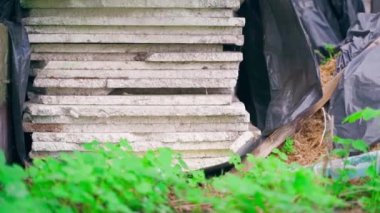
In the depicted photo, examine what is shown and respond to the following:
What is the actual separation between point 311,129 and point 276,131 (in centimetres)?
30

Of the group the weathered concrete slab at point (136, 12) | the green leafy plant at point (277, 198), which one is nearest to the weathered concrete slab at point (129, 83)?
the weathered concrete slab at point (136, 12)

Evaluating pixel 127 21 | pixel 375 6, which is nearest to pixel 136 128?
pixel 127 21

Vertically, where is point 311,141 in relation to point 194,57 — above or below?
below

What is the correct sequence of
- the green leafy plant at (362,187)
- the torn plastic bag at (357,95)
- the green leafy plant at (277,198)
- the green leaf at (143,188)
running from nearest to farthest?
the green leafy plant at (277,198) → the green leaf at (143,188) → the green leafy plant at (362,187) → the torn plastic bag at (357,95)

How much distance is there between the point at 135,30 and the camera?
3.73m

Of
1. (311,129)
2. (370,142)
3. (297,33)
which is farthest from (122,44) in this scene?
(370,142)

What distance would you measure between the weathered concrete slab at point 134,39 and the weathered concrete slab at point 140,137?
636 millimetres

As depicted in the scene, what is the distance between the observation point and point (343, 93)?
3916 millimetres

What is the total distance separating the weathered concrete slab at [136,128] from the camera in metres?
3.71

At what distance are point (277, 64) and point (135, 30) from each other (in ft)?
3.59

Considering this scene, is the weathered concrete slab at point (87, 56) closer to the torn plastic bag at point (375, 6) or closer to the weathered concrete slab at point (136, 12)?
the weathered concrete slab at point (136, 12)

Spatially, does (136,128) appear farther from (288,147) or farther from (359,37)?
(359,37)

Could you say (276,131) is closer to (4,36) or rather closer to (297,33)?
(297,33)

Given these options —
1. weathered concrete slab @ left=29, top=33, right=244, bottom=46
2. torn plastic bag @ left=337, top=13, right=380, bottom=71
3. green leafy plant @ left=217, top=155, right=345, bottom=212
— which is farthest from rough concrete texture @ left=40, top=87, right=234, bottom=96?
green leafy plant @ left=217, top=155, right=345, bottom=212
